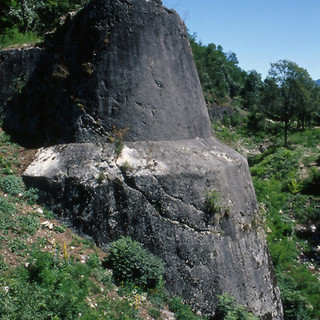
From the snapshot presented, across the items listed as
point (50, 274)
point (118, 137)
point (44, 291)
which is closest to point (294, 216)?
point (118, 137)

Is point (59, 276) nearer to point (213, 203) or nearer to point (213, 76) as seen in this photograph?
point (213, 203)

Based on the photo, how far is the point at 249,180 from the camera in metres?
8.34

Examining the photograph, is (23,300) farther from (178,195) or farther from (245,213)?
(245,213)

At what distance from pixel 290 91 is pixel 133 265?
987 inches

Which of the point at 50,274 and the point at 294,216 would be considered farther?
the point at 294,216

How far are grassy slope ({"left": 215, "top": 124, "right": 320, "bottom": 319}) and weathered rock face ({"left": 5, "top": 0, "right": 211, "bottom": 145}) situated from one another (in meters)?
3.05

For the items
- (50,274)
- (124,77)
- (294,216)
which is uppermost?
(124,77)

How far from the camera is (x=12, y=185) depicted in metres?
6.93

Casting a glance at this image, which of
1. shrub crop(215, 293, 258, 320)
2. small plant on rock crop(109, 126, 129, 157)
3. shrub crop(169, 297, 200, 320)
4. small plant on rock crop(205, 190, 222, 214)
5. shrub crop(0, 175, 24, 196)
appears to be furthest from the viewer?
small plant on rock crop(109, 126, 129, 157)

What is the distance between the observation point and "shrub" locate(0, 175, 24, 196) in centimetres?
684

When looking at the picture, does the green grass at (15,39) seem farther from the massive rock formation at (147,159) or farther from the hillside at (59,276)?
the hillside at (59,276)

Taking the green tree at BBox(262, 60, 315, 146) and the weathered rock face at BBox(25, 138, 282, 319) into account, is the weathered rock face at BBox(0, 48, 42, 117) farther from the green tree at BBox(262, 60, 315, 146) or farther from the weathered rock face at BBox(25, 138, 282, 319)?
the green tree at BBox(262, 60, 315, 146)

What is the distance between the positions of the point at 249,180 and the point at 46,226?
470 centimetres

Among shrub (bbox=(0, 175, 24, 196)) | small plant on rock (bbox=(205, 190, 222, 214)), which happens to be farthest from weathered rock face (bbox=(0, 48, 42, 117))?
small plant on rock (bbox=(205, 190, 222, 214))
